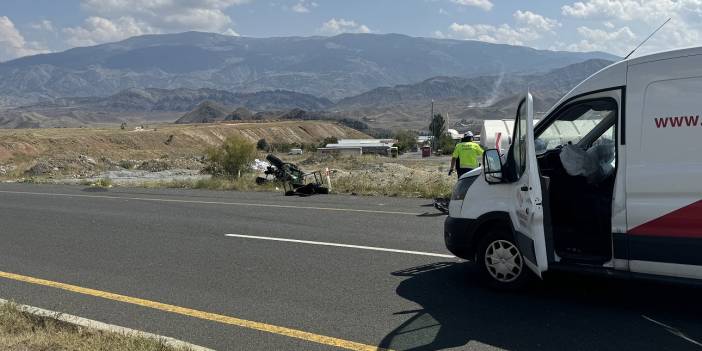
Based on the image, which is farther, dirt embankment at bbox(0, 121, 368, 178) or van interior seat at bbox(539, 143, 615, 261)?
dirt embankment at bbox(0, 121, 368, 178)

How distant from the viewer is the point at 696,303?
5.52 m

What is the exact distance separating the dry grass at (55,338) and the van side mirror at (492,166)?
3.38 m

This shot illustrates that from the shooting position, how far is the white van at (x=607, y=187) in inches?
191

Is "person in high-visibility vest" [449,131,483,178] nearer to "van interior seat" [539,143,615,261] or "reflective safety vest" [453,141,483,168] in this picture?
"reflective safety vest" [453,141,483,168]

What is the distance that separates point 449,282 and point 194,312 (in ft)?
8.82

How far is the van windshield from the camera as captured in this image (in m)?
5.76

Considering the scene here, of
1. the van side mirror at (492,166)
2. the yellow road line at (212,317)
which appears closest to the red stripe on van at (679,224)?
the van side mirror at (492,166)

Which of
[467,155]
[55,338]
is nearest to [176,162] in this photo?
[467,155]

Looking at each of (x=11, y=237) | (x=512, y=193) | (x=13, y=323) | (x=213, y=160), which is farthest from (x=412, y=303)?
(x=213, y=160)

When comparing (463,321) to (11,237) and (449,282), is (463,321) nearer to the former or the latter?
(449,282)

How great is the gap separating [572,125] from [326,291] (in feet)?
10.1

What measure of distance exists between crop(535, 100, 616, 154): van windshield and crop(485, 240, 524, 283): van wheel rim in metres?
1.14

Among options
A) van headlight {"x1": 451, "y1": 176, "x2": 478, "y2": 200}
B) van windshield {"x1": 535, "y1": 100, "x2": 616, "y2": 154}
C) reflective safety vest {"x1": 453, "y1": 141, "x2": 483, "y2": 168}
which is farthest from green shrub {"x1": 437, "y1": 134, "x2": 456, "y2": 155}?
van headlight {"x1": 451, "y1": 176, "x2": 478, "y2": 200}

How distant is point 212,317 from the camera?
5.40 meters
